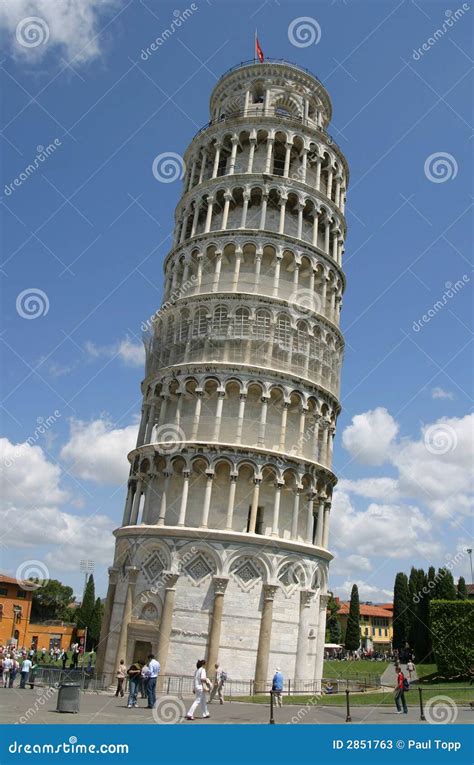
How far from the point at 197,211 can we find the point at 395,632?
51.0 meters

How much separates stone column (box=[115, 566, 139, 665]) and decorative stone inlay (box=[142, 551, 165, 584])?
1.73ft

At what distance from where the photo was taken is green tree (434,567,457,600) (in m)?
62.2

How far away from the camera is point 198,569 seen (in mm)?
31000

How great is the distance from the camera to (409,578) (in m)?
74.6

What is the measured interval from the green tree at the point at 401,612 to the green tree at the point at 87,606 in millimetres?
34701

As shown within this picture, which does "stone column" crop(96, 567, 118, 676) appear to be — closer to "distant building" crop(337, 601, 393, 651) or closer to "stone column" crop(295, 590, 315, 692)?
"stone column" crop(295, 590, 315, 692)

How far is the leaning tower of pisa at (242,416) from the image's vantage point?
101 ft

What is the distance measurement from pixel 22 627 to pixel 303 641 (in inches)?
2169

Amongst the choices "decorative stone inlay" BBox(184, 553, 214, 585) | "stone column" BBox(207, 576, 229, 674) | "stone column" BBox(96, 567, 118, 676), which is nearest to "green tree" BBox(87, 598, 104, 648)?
"stone column" BBox(96, 567, 118, 676)

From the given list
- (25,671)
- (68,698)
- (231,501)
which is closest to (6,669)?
(25,671)

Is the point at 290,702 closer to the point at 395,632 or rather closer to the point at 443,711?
the point at 443,711

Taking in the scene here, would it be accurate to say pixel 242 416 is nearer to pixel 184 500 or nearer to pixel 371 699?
pixel 184 500

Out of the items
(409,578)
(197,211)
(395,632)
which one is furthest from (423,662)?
(197,211)

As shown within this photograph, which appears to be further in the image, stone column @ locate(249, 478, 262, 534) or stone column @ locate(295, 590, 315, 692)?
stone column @ locate(249, 478, 262, 534)
